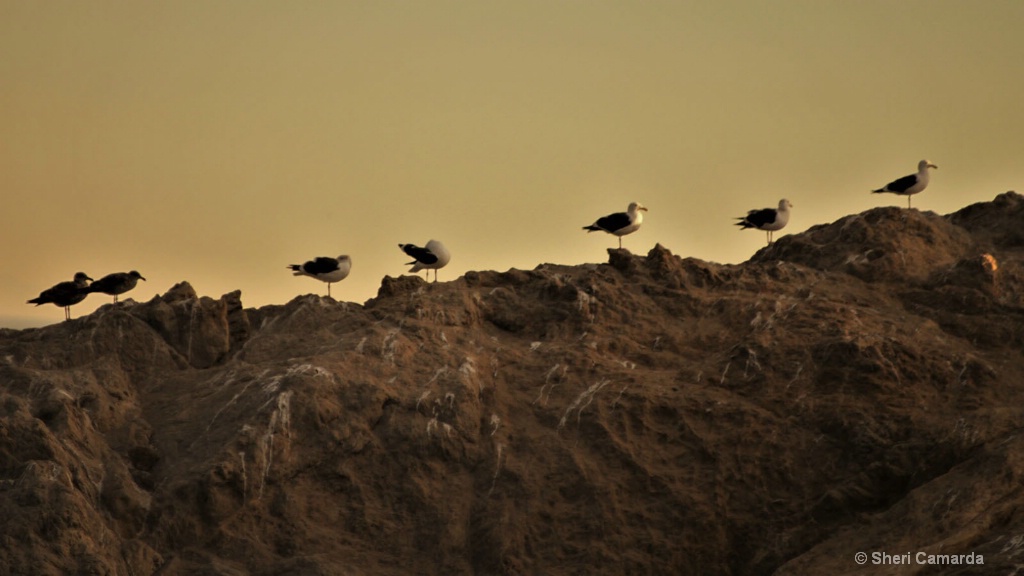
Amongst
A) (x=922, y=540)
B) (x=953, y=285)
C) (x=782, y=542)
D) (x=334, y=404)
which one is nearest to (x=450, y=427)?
(x=334, y=404)

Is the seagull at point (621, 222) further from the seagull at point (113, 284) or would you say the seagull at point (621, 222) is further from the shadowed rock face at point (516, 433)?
the seagull at point (113, 284)

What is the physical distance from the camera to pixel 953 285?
23312 mm

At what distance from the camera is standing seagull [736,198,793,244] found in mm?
30094

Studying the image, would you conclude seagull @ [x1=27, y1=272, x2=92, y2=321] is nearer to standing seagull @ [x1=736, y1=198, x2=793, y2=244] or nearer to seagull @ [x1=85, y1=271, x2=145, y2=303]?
seagull @ [x1=85, y1=271, x2=145, y2=303]

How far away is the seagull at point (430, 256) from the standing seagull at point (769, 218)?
674 centimetres

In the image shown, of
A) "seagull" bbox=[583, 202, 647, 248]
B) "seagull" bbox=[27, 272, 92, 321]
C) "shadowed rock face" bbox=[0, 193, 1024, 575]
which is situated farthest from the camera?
"seagull" bbox=[583, 202, 647, 248]

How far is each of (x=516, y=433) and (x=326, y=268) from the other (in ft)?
28.1

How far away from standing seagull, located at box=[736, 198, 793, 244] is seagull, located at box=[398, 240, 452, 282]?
22.1ft

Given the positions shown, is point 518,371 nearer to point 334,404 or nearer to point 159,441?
point 334,404

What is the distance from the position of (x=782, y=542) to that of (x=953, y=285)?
22.3ft

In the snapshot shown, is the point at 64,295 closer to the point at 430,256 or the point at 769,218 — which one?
the point at 430,256

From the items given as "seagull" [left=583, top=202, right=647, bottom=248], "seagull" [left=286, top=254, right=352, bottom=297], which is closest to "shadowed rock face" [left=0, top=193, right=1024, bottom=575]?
"seagull" [left=286, top=254, right=352, bottom=297]

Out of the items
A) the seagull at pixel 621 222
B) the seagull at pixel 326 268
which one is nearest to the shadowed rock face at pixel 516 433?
the seagull at pixel 326 268

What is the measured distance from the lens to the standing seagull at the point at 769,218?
30094mm
